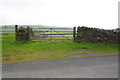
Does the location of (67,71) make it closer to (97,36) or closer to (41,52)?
(41,52)

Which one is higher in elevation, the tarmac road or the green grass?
the green grass

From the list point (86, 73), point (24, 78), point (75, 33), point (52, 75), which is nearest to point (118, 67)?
point (86, 73)

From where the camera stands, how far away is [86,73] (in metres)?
7.09

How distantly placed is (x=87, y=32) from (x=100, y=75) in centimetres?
1270

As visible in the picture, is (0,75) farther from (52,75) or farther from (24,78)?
(52,75)

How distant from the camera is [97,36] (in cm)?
1886

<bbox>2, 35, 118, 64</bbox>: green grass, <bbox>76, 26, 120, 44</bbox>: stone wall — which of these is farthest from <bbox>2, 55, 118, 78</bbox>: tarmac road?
<bbox>76, 26, 120, 44</bbox>: stone wall

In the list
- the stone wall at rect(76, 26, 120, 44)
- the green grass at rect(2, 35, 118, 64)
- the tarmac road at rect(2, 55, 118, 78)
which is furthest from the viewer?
the stone wall at rect(76, 26, 120, 44)

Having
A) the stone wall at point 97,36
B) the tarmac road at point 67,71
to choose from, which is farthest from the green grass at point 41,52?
the stone wall at point 97,36

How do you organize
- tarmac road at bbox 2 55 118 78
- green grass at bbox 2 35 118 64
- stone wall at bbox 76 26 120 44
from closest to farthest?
tarmac road at bbox 2 55 118 78 < green grass at bbox 2 35 118 64 < stone wall at bbox 76 26 120 44

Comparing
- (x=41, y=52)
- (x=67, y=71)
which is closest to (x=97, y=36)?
(x=41, y=52)

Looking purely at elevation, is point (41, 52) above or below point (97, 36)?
below

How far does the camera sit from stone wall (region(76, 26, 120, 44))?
18.4m

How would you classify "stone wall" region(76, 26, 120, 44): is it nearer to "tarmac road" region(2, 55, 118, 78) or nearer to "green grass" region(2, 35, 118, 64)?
"green grass" region(2, 35, 118, 64)
